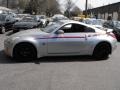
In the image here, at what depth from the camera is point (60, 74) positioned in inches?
299

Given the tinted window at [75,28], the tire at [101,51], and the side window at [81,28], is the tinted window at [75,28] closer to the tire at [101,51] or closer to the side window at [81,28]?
the side window at [81,28]

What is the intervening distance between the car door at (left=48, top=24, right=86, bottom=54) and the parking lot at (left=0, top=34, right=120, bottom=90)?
390 millimetres

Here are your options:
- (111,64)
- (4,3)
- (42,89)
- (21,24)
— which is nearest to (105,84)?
(42,89)

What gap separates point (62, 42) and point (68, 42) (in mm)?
227

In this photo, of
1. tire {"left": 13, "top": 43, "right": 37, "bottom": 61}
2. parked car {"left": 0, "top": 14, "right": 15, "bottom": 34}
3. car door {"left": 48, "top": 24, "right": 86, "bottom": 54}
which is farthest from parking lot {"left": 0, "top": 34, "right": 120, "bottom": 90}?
parked car {"left": 0, "top": 14, "right": 15, "bottom": 34}

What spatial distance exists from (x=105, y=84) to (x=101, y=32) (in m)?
3.72

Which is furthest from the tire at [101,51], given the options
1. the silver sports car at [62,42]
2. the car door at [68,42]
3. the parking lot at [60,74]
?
the car door at [68,42]

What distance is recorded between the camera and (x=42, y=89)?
6.14 meters

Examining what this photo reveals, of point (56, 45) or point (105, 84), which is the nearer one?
point (105, 84)

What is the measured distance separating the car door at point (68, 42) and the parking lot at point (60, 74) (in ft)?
1.28

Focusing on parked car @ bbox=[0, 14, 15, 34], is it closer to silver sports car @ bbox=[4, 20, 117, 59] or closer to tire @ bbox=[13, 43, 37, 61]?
silver sports car @ bbox=[4, 20, 117, 59]

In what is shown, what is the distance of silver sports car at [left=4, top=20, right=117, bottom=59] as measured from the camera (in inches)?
360

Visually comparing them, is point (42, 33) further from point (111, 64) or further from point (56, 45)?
point (111, 64)

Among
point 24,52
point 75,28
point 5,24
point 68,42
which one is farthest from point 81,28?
point 5,24
